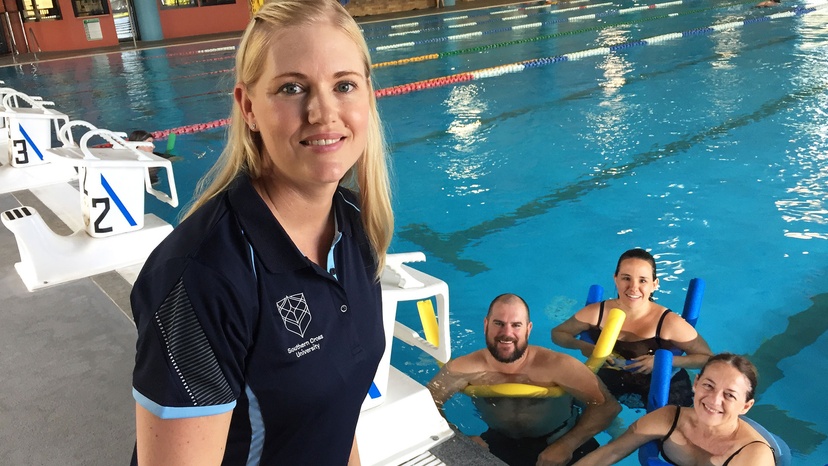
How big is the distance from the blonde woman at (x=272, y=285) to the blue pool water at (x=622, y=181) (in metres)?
1.99

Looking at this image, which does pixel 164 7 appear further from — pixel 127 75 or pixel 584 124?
pixel 584 124

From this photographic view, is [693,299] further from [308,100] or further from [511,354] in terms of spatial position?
[308,100]

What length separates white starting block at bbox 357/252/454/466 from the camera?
6.02 ft

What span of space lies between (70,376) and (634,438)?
1986 millimetres

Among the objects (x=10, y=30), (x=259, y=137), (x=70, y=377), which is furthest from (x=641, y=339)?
(x=10, y=30)

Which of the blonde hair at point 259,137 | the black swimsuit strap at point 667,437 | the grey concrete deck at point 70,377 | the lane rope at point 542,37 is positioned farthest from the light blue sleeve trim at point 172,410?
the lane rope at point 542,37

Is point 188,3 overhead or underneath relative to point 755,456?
overhead

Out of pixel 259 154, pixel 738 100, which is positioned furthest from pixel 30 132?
pixel 738 100

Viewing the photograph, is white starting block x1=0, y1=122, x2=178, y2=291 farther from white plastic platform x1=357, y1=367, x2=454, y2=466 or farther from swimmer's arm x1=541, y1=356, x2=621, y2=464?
swimmer's arm x1=541, y1=356, x2=621, y2=464

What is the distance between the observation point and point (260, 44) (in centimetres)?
94

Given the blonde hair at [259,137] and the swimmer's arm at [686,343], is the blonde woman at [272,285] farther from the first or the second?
the swimmer's arm at [686,343]

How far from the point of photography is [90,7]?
18797 mm

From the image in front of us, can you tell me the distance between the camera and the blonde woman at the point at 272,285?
0.81 m

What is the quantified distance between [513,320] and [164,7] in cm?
1998
